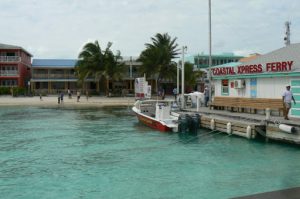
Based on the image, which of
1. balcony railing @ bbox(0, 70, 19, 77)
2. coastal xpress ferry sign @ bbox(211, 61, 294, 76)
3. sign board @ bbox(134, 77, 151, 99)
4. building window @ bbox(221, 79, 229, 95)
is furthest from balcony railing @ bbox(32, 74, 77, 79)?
building window @ bbox(221, 79, 229, 95)

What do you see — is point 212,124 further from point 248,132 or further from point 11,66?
point 11,66

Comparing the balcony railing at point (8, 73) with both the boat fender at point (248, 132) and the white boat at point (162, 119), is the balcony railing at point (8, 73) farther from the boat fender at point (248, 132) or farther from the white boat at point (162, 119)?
the boat fender at point (248, 132)

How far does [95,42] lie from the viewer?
65125 mm

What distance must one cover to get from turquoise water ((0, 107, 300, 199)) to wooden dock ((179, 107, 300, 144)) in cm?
44

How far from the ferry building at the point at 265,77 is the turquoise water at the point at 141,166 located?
4.11 m

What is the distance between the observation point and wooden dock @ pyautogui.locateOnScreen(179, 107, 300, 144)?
18203 mm

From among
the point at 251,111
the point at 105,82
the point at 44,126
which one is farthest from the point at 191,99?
the point at 105,82

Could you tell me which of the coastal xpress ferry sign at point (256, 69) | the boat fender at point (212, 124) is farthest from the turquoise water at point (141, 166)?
the coastal xpress ferry sign at point (256, 69)

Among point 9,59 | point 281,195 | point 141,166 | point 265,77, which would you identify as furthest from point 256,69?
point 9,59

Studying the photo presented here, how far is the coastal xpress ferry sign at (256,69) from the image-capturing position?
21639mm

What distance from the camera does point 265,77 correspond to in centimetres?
2370

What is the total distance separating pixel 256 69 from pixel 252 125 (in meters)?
5.36

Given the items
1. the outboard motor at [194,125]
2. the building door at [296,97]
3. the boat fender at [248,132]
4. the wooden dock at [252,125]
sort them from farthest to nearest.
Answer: the outboard motor at [194,125], the building door at [296,97], the boat fender at [248,132], the wooden dock at [252,125]

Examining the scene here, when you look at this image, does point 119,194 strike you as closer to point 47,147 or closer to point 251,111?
point 47,147
